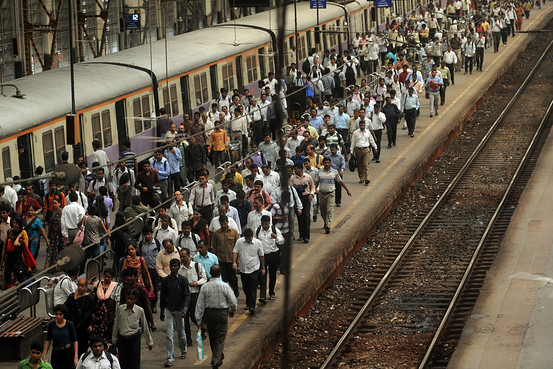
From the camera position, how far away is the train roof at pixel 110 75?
21.1 meters

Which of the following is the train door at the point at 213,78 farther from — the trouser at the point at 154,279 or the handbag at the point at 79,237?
the trouser at the point at 154,279

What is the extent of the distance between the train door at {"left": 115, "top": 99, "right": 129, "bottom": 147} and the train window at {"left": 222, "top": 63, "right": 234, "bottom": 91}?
7.32 metres

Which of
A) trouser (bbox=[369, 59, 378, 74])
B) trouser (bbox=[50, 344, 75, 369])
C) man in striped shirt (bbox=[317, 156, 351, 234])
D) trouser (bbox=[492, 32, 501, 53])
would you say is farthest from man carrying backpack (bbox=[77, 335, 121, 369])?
trouser (bbox=[492, 32, 501, 53])

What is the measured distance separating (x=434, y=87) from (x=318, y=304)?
1528cm

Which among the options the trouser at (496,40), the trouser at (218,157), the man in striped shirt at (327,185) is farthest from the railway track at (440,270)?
the trouser at (496,40)

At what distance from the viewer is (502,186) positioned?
88.2 ft

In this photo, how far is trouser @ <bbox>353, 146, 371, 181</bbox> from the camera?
23406 millimetres

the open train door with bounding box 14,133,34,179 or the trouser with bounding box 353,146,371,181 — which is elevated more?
the open train door with bounding box 14,133,34,179

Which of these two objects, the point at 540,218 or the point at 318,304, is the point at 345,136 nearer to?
the point at 540,218

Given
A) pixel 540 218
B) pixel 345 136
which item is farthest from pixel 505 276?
pixel 345 136

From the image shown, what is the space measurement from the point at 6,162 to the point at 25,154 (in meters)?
0.90

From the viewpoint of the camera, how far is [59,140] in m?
22.0

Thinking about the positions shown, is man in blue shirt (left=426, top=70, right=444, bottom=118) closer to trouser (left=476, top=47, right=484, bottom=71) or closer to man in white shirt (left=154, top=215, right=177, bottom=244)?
trouser (left=476, top=47, right=484, bottom=71)

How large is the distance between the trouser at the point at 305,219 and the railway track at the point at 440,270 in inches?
53.0
